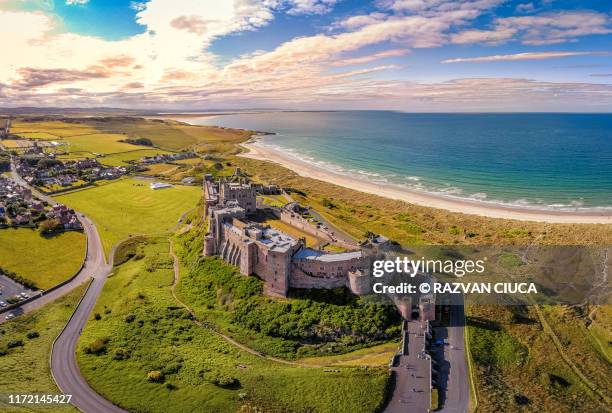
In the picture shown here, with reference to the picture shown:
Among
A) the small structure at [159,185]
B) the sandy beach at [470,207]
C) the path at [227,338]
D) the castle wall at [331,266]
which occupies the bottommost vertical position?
the path at [227,338]

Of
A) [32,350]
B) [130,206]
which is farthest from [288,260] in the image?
Result: [130,206]

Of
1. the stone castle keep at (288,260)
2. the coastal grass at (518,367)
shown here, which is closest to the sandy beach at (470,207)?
the coastal grass at (518,367)

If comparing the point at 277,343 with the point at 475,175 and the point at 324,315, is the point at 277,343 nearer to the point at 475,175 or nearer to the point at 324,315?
the point at 324,315

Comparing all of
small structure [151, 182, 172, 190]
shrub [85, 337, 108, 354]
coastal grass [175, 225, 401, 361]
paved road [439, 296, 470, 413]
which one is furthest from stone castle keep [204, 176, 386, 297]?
small structure [151, 182, 172, 190]

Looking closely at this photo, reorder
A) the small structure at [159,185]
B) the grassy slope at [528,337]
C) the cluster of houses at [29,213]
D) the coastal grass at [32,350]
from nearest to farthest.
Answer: the grassy slope at [528,337] → the coastal grass at [32,350] → the cluster of houses at [29,213] → the small structure at [159,185]

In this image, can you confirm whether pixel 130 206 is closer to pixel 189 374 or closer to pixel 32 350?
pixel 32 350

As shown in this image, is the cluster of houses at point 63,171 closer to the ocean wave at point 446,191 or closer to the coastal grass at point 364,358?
the ocean wave at point 446,191
